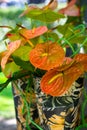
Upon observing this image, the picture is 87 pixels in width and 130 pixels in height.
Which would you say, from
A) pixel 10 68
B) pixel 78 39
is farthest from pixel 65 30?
pixel 10 68

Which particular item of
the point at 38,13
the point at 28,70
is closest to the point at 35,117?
the point at 28,70

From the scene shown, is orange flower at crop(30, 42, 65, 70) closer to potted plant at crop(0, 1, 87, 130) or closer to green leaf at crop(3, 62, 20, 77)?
potted plant at crop(0, 1, 87, 130)

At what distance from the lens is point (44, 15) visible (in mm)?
703

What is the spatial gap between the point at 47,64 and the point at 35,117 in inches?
9.7

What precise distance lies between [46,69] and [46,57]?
25 millimetres

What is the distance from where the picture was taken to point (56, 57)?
63 centimetres

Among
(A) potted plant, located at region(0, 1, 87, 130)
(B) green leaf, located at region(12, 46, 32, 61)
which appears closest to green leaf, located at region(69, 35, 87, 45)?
(A) potted plant, located at region(0, 1, 87, 130)

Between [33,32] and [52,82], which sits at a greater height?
[33,32]

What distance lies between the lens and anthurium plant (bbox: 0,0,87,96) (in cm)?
64

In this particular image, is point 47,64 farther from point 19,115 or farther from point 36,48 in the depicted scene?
point 19,115

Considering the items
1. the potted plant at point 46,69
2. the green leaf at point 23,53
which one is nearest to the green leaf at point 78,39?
the potted plant at point 46,69

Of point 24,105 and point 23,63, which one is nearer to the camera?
point 23,63

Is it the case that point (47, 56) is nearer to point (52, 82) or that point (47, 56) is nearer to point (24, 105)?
point (52, 82)

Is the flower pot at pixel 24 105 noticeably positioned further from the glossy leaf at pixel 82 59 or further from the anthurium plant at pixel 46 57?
the glossy leaf at pixel 82 59
